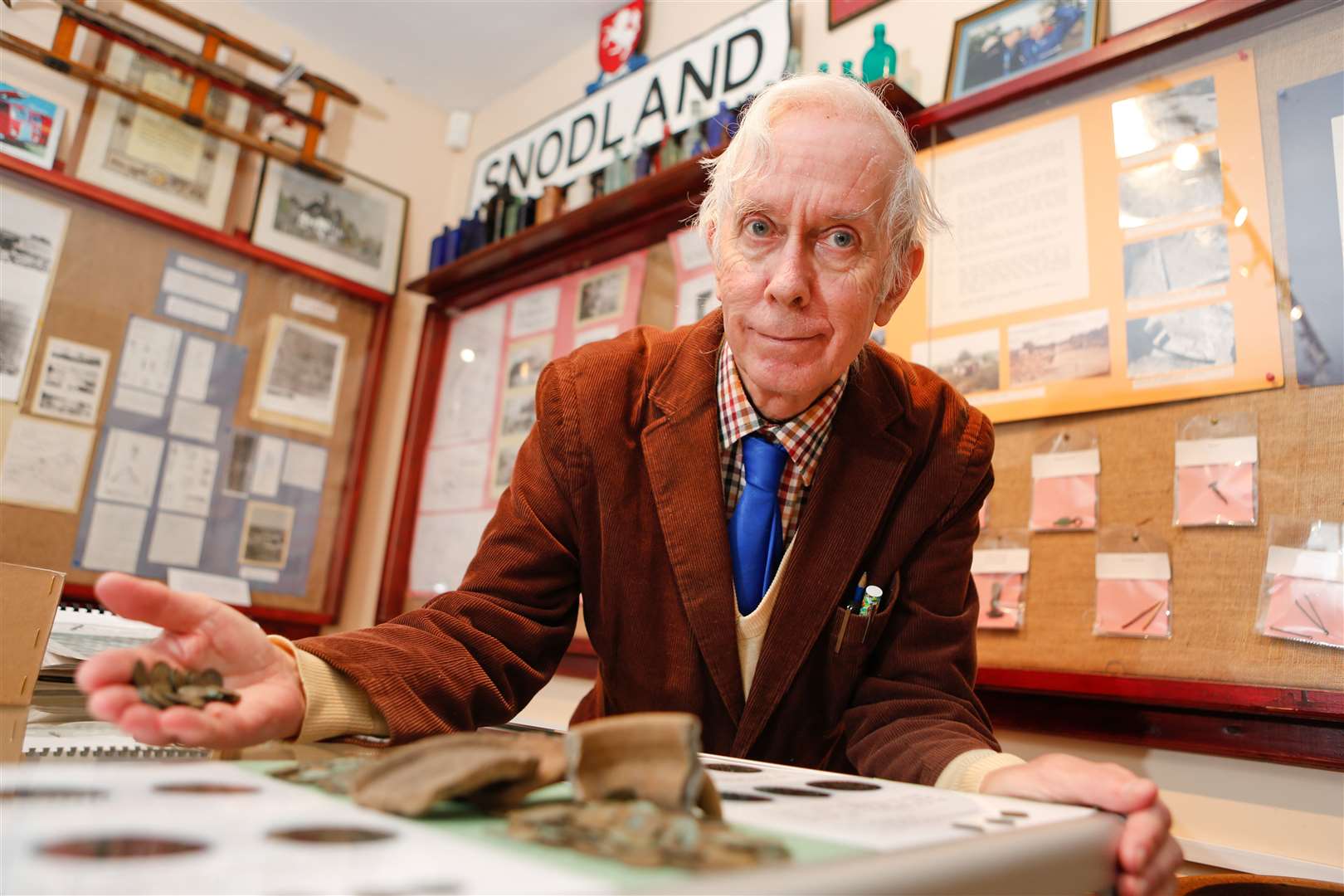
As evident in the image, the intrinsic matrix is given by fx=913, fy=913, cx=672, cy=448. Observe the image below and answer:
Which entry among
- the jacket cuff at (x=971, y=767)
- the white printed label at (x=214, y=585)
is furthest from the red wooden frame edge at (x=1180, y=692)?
the white printed label at (x=214, y=585)

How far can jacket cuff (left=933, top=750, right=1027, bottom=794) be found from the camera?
31.9 inches

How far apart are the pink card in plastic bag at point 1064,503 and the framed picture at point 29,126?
8.32ft

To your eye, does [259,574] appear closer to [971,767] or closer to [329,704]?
[329,704]

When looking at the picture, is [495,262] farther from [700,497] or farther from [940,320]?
[700,497]

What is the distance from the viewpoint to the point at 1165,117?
158 cm

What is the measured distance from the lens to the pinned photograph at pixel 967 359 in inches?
68.2

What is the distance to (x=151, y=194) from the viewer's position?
Answer: 8.49 feet

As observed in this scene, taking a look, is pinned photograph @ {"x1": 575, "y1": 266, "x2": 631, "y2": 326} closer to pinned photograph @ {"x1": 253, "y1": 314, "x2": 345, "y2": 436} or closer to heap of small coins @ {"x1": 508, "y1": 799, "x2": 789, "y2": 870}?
pinned photograph @ {"x1": 253, "y1": 314, "x2": 345, "y2": 436}

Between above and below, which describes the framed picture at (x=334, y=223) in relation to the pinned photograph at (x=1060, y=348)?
above

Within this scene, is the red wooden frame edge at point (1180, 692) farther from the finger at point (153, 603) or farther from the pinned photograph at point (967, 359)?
the finger at point (153, 603)

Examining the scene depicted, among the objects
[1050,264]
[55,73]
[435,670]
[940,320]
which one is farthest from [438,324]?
[435,670]

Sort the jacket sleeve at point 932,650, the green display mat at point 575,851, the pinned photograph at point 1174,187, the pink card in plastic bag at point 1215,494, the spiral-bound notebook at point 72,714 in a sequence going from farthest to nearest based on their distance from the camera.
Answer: the pinned photograph at point 1174,187 < the pink card in plastic bag at point 1215,494 < the jacket sleeve at point 932,650 < the spiral-bound notebook at point 72,714 < the green display mat at point 575,851

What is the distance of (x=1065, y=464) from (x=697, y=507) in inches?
31.1

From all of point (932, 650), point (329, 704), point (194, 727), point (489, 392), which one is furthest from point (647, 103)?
point (194, 727)
